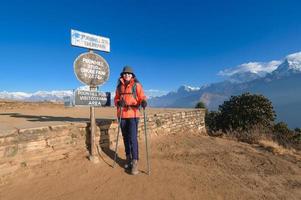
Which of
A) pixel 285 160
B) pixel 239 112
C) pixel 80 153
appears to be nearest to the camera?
pixel 80 153

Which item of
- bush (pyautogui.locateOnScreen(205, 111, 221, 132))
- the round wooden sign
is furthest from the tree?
the round wooden sign

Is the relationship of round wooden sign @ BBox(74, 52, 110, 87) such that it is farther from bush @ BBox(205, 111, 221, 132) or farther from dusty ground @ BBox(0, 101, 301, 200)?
bush @ BBox(205, 111, 221, 132)

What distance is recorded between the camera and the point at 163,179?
15.9ft

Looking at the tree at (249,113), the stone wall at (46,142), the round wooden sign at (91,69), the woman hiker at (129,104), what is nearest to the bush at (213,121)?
the tree at (249,113)

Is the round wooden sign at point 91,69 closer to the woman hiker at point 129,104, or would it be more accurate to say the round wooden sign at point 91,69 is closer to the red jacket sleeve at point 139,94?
the woman hiker at point 129,104

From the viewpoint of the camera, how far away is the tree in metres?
21.6

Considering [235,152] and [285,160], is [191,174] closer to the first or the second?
[235,152]

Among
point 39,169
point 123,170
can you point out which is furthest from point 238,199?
point 39,169

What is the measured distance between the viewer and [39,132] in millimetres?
5102

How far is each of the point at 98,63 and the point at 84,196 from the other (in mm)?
2928

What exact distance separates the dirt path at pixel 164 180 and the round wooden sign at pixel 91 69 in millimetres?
1680

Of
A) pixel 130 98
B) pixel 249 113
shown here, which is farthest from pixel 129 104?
pixel 249 113

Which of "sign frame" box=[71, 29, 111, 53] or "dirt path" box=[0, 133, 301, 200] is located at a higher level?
"sign frame" box=[71, 29, 111, 53]

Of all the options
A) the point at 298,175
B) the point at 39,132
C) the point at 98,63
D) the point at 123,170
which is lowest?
the point at 298,175
